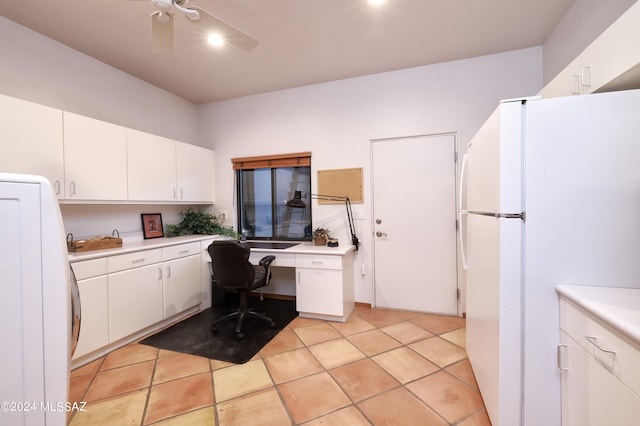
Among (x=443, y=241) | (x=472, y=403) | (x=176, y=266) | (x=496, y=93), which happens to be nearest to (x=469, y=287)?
(x=472, y=403)

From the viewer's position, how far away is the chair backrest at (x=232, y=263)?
240cm

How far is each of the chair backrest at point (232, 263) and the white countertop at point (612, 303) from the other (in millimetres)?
2185

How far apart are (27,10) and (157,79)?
1168mm

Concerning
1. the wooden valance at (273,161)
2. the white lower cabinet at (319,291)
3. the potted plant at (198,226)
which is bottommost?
the white lower cabinet at (319,291)

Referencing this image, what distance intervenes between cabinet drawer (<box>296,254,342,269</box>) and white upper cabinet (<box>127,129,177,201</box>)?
176 centimetres

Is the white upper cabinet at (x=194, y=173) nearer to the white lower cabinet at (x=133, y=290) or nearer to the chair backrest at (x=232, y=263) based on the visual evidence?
the white lower cabinet at (x=133, y=290)

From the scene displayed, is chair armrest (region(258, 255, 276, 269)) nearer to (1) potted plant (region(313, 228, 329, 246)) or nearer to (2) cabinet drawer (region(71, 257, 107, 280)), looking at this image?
(1) potted plant (region(313, 228, 329, 246))

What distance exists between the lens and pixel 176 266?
113 inches

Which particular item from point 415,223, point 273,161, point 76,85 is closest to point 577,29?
point 415,223

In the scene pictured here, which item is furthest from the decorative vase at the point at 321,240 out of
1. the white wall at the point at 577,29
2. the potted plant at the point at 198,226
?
the white wall at the point at 577,29

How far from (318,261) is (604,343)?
6.94ft

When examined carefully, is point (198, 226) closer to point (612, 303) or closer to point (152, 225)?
point (152, 225)

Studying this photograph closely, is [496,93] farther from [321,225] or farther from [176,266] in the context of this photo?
[176,266]

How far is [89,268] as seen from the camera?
2104mm
